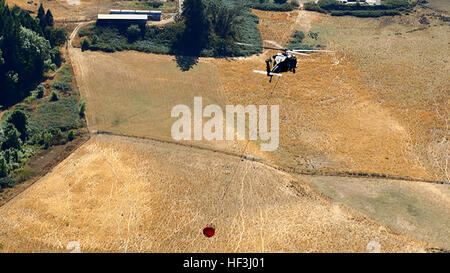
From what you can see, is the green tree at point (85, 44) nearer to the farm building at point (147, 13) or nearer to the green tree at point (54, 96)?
the farm building at point (147, 13)

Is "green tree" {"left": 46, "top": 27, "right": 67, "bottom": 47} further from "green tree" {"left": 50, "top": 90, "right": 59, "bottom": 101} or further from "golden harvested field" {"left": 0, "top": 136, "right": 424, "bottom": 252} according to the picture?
"golden harvested field" {"left": 0, "top": 136, "right": 424, "bottom": 252}

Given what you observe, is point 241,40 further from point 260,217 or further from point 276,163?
point 260,217

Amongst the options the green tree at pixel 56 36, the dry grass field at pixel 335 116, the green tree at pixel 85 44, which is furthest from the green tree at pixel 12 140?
the dry grass field at pixel 335 116

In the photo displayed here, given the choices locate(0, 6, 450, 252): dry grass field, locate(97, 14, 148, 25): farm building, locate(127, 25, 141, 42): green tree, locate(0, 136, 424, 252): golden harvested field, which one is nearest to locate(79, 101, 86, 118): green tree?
locate(0, 6, 450, 252): dry grass field

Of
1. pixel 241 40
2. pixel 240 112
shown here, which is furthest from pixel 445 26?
pixel 240 112

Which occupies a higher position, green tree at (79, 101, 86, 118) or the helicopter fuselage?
the helicopter fuselage

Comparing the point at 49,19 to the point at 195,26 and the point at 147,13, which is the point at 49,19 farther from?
the point at 195,26
